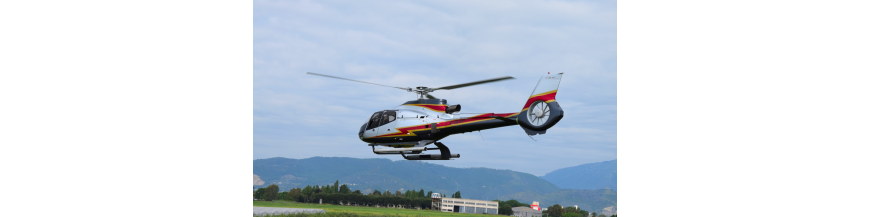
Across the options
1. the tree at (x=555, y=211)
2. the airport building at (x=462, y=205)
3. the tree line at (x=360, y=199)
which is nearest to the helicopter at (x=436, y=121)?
the tree line at (x=360, y=199)

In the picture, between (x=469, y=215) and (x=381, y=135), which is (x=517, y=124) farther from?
(x=469, y=215)

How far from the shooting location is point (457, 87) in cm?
1289

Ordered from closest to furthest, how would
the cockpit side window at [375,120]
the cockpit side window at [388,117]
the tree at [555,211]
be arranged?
the cockpit side window at [388,117]
the cockpit side window at [375,120]
the tree at [555,211]

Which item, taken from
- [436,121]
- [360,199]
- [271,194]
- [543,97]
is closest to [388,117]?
[436,121]

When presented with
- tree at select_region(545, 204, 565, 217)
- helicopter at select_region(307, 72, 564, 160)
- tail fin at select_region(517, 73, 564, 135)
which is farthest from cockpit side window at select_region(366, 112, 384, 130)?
tree at select_region(545, 204, 565, 217)

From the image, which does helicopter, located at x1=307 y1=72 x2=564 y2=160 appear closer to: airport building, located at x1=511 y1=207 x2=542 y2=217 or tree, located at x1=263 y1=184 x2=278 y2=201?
A: airport building, located at x1=511 y1=207 x2=542 y2=217

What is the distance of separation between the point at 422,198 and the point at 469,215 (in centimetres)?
837

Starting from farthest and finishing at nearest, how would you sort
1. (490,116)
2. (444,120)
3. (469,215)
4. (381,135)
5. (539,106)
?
(469,215)
(381,135)
(444,120)
(490,116)
(539,106)

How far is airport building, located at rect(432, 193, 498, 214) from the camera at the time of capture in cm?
6278

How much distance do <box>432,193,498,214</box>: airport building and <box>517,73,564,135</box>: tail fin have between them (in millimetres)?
52457

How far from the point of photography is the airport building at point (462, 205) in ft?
206

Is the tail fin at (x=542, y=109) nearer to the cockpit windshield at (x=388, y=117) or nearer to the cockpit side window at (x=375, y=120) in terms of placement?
the cockpit windshield at (x=388, y=117)

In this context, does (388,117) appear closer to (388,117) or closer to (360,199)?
(388,117)

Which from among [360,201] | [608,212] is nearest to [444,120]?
[360,201]
